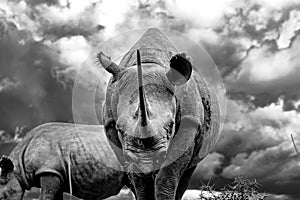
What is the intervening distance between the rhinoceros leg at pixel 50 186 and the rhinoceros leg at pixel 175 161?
16.8 ft

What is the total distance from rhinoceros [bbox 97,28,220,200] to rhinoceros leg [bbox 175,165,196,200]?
536 millimetres

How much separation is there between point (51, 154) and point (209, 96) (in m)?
5.03

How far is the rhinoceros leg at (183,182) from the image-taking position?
245 inches

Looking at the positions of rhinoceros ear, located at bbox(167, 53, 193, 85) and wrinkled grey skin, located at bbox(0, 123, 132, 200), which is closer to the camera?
rhinoceros ear, located at bbox(167, 53, 193, 85)

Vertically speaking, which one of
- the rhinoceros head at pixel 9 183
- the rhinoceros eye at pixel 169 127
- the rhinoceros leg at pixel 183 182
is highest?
the rhinoceros leg at pixel 183 182

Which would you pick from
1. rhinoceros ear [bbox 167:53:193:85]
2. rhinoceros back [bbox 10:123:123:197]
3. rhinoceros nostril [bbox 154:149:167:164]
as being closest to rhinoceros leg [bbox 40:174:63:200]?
rhinoceros back [bbox 10:123:123:197]

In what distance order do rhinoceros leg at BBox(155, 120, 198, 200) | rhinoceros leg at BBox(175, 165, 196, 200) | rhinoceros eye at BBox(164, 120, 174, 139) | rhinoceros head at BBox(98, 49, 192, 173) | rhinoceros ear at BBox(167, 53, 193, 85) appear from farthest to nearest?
rhinoceros leg at BBox(175, 165, 196, 200) < rhinoceros leg at BBox(155, 120, 198, 200) < rhinoceros ear at BBox(167, 53, 193, 85) < rhinoceros eye at BBox(164, 120, 174, 139) < rhinoceros head at BBox(98, 49, 192, 173)

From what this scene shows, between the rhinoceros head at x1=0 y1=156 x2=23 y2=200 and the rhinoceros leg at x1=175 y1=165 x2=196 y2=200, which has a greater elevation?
the rhinoceros leg at x1=175 y1=165 x2=196 y2=200

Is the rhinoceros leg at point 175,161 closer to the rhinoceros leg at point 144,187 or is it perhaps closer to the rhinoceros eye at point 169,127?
the rhinoceros leg at point 144,187

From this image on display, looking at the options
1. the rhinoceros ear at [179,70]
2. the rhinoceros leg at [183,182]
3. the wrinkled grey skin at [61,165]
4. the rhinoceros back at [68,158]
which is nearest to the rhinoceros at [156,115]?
the rhinoceros ear at [179,70]

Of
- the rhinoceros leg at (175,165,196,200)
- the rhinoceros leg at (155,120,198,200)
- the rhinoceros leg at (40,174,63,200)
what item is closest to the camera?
the rhinoceros leg at (155,120,198,200)

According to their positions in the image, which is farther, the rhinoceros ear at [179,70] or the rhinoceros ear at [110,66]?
the rhinoceros ear at [110,66]

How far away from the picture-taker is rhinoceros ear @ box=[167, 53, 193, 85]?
435 centimetres

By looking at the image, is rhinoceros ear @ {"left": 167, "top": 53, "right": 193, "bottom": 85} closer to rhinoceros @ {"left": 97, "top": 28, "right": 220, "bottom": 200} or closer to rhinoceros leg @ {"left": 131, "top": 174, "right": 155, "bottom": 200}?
rhinoceros @ {"left": 97, "top": 28, "right": 220, "bottom": 200}
